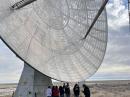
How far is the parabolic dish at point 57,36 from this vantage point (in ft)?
103

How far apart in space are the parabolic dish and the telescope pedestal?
9.33ft

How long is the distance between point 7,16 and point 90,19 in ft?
40.4

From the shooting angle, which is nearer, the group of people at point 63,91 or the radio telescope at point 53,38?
the radio telescope at point 53,38

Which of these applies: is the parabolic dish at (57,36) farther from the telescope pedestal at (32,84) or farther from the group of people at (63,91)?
the telescope pedestal at (32,84)

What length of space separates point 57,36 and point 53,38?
897 millimetres

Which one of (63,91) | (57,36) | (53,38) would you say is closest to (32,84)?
(63,91)

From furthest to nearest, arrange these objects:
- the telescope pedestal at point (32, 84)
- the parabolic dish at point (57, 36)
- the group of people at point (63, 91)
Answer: the telescope pedestal at point (32, 84) < the group of people at point (63, 91) < the parabolic dish at point (57, 36)

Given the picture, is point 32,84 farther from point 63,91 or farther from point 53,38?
point 53,38

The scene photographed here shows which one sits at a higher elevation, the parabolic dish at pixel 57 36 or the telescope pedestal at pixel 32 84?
the parabolic dish at pixel 57 36

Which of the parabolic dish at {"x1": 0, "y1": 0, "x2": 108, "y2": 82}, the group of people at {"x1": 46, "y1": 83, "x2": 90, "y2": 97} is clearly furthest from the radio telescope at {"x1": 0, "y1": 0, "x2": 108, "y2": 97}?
the group of people at {"x1": 46, "y1": 83, "x2": 90, "y2": 97}

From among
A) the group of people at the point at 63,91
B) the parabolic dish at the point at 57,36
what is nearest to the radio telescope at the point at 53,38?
the parabolic dish at the point at 57,36

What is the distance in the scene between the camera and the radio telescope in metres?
31.4

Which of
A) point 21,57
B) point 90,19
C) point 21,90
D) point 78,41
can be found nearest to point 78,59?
point 78,41

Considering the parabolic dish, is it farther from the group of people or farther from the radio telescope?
the group of people
